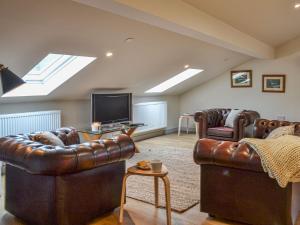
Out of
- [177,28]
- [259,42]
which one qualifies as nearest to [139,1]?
[177,28]

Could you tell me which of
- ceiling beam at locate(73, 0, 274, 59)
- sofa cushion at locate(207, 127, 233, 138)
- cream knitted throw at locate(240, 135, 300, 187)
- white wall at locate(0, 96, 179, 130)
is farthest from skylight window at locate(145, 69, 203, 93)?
cream knitted throw at locate(240, 135, 300, 187)

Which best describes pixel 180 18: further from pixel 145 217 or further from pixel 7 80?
pixel 145 217

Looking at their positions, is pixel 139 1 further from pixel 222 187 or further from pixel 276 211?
pixel 276 211

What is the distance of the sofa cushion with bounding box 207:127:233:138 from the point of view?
6504 mm

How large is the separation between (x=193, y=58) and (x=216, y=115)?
1505mm

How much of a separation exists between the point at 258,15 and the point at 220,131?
2.70 meters

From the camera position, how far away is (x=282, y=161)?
8.77 feet

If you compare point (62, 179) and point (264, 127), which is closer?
point (62, 179)

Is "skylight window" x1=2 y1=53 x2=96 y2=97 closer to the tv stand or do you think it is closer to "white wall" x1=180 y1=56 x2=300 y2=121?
the tv stand

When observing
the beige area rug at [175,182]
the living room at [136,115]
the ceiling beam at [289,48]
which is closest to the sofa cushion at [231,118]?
the living room at [136,115]

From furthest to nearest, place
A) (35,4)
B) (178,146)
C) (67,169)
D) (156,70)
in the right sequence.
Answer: (178,146) < (156,70) < (35,4) < (67,169)

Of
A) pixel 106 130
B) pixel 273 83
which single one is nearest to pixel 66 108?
pixel 106 130

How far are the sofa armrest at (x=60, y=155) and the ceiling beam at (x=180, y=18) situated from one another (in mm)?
1239

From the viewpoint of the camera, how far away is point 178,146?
6891mm
